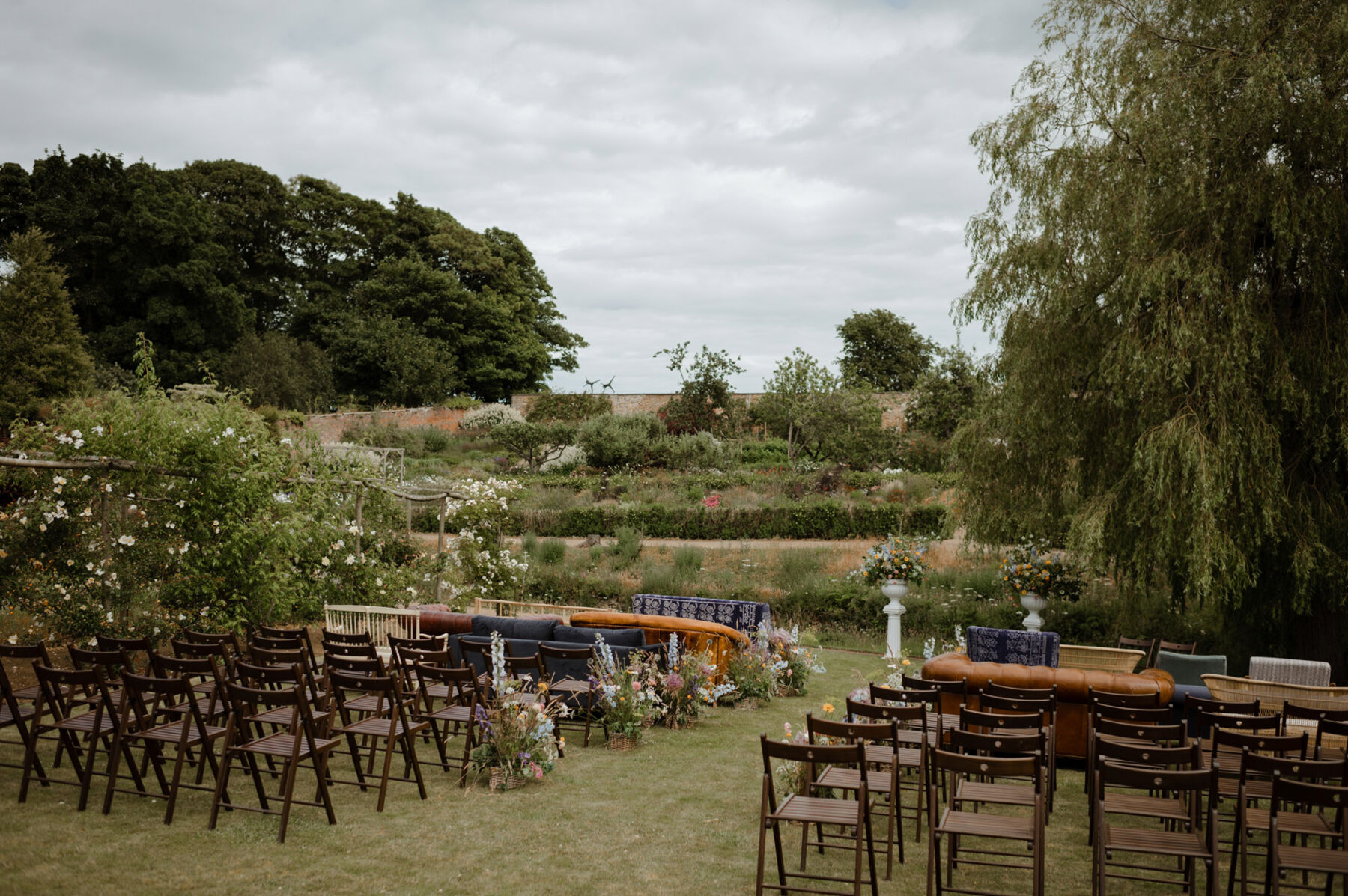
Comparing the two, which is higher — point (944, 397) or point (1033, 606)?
point (944, 397)

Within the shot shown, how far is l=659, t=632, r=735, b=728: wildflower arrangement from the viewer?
816cm

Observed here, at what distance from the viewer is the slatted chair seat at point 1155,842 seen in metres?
4.00

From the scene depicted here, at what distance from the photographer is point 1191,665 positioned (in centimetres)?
966

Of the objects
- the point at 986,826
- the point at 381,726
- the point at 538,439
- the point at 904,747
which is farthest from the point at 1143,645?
the point at 538,439

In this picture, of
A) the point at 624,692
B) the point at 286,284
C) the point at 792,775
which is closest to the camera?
the point at 792,775

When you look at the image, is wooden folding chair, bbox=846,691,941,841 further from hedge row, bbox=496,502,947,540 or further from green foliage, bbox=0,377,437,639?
hedge row, bbox=496,502,947,540

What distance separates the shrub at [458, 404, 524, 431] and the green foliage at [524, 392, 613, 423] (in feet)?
2.22

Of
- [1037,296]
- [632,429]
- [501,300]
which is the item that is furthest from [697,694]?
[501,300]

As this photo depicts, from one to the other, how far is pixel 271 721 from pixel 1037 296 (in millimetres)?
9380

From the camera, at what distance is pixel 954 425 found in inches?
1037

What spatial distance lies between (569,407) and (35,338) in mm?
16177

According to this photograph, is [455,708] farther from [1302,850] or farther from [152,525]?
[1302,850]

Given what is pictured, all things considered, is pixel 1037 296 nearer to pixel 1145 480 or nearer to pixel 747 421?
pixel 1145 480

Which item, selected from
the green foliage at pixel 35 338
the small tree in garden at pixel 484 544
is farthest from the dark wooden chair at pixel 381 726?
the green foliage at pixel 35 338
